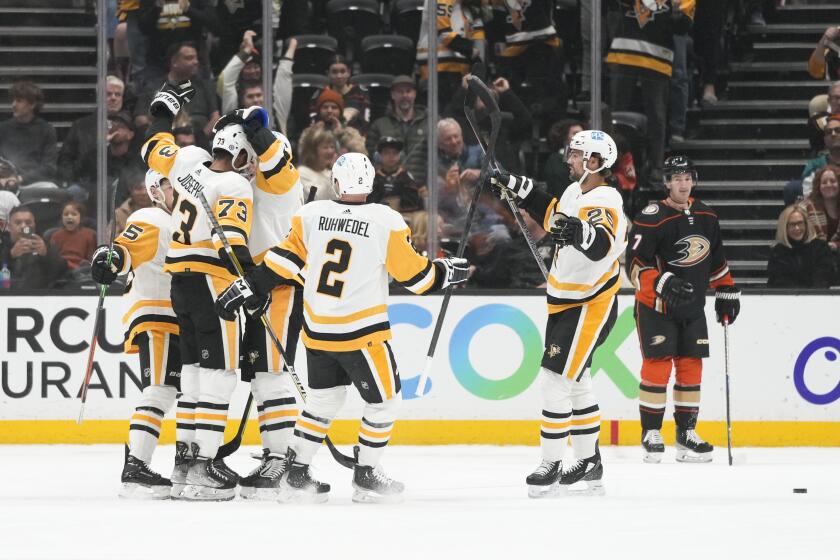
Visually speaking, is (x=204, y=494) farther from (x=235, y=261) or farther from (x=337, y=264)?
(x=337, y=264)

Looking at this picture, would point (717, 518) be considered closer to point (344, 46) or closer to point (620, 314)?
point (620, 314)

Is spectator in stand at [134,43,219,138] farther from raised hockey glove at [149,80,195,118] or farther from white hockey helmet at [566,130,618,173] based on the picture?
white hockey helmet at [566,130,618,173]

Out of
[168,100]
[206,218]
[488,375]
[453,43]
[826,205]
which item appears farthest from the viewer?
[453,43]

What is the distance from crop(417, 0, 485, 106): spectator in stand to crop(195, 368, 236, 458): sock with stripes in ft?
10.7

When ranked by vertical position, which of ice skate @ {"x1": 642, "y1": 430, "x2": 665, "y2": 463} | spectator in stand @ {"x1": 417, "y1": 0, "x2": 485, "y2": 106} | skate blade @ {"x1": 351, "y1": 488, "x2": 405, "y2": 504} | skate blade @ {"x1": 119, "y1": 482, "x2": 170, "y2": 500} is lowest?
ice skate @ {"x1": 642, "y1": 430, "x2": 665, "y2": 463}

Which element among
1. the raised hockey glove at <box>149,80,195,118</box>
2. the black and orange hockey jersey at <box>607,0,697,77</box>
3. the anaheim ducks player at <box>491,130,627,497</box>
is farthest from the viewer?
the black and orange hockey jersey at <box>607,0,697,77</box>

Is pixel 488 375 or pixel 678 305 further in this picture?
pixel 488 375

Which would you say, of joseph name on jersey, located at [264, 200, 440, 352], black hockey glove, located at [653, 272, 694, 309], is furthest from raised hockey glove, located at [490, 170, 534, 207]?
black hockey glove, located at [653, 272, 694, 309]

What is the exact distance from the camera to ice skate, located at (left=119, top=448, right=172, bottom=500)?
223 inches

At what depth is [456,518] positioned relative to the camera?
5027 mm

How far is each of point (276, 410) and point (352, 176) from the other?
1.02 metres

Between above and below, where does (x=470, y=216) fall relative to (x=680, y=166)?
below

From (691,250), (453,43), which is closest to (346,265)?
(691,250)

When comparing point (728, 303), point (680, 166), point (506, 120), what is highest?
point (506, 120)
